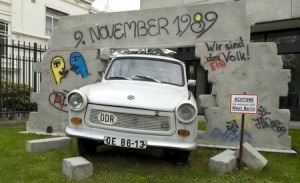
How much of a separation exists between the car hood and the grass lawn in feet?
3.40

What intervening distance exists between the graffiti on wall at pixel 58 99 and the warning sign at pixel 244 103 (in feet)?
15.0

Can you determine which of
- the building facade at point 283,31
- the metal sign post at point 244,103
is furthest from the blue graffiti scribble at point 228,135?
the building facade at point 283,31

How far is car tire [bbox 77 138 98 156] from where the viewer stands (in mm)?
5899

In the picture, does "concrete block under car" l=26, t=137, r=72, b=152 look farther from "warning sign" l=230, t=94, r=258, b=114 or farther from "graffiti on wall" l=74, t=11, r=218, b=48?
"warning sign" l=230, t=94, r=258, b=114

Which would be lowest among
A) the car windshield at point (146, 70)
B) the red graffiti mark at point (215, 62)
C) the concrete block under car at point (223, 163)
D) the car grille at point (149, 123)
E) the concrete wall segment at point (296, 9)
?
the concrete block under car at point (223, 163)

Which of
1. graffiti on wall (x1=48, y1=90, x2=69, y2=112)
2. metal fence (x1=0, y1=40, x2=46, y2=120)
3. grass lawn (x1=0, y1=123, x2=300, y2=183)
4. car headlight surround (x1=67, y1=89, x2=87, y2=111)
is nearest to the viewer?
grass lawn (x1=0, y1=123, x2=300, y2=183)

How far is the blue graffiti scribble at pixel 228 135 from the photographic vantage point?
7.55 meters

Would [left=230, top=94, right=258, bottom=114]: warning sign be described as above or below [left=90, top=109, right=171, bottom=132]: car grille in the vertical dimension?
above

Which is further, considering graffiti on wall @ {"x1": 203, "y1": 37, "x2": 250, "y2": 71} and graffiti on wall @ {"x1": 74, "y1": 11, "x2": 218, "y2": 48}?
graffiti on wall @ {"x1": 74, "y1": 11, "x2": 218, "y2": 48}

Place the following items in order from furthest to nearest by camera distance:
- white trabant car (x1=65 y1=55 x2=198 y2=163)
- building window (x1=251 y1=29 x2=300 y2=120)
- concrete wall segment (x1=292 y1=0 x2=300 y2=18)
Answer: building window (x1=251 y1=29 x2=300 y2=120), concrete wall segment (x1=292 y1=0 x2=300 y2=18), white trabant car (x1=65 y1=55 x2=198 y2=163)

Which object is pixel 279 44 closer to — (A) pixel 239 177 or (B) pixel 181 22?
(B) pixel 181 22

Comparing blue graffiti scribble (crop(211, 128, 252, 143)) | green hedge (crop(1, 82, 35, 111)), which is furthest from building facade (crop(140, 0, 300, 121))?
green hedge (crop(1, 82, 35, 111))

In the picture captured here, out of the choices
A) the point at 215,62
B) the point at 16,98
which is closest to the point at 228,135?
the point at 215,62

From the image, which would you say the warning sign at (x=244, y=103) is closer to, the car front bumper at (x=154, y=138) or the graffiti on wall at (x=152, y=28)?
the car front bumper at (x=154, y=138)
